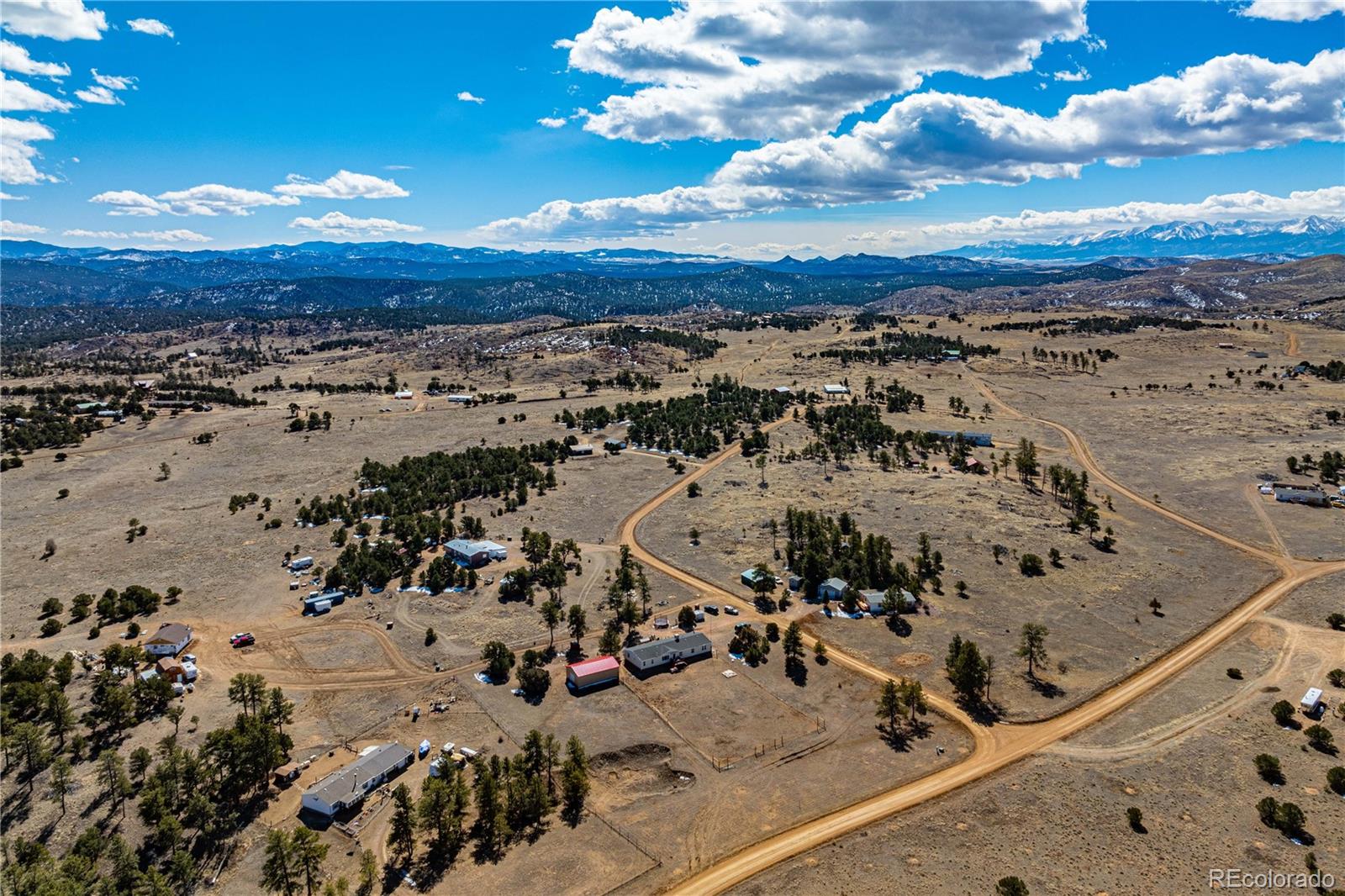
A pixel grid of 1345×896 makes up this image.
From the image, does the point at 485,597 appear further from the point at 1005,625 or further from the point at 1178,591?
the point at 1178,591

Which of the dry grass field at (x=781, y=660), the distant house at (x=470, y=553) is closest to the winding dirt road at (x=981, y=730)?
the dry grass field at (x=781, y=660)

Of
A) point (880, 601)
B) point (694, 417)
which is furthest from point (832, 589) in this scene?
point (694, 417)

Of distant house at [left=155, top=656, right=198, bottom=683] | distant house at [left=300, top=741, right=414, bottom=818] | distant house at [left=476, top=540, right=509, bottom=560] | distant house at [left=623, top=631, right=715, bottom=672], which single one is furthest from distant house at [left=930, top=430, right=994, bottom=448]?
distant house at [left=155, top=656, right=198, bottom=683]

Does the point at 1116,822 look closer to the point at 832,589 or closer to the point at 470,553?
the point at 832,589

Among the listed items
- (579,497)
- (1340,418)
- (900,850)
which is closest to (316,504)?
(579,497)

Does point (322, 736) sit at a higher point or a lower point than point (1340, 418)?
lower

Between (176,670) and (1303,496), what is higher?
(1303,496)

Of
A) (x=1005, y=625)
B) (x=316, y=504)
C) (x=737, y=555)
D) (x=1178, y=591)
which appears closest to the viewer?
(x=1005, y=625)

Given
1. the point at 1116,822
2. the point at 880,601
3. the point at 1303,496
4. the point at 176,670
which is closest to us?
the point at 1116,822
